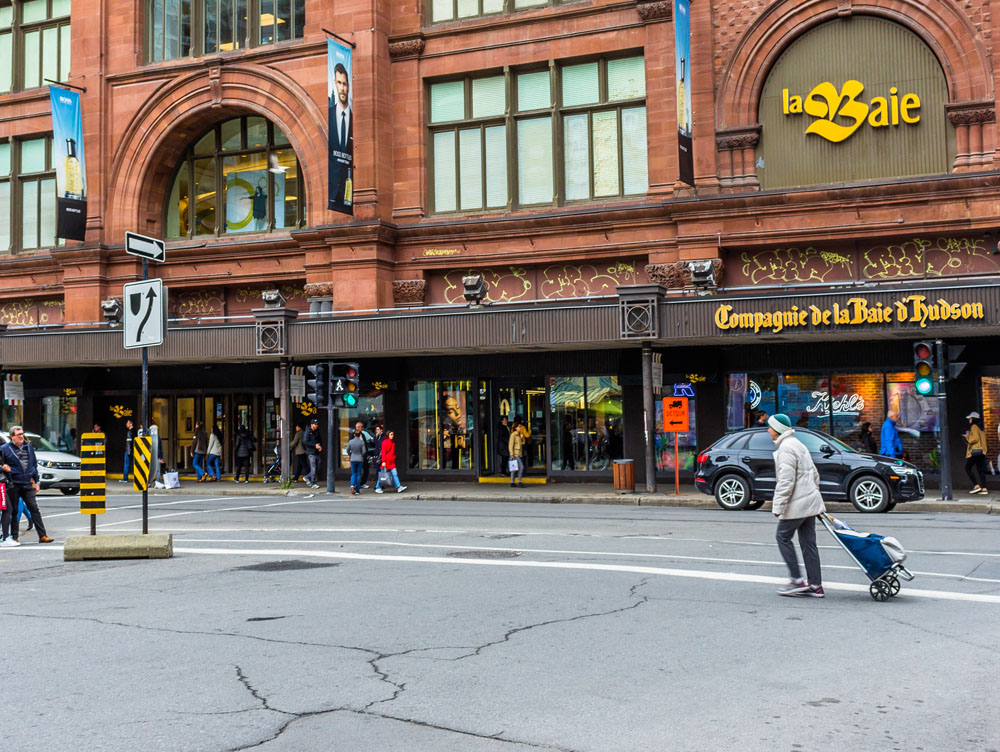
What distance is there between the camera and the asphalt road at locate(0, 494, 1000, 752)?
5.62 metres

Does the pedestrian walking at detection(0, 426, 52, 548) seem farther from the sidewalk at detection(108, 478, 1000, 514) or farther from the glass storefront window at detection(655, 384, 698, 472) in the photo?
the glass storefront window at detection(655, 384, 698, 472)

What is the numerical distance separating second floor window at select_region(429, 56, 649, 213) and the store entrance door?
17.1 feet

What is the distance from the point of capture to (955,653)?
736 centimetres

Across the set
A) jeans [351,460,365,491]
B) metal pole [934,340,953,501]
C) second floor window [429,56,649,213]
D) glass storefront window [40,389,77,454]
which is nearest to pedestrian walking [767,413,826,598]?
metal pole [934,340,953,501]

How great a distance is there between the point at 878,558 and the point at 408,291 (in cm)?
2200

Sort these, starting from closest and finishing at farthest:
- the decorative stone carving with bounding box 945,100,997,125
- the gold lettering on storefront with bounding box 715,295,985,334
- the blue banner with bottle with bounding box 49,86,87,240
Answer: the gold lettering on storefront with bounding box 715,295,985,334, the decorative stone carving with bounding box 945,100,997,125, the blue banner with bottle with bounding box 49,86,87,240

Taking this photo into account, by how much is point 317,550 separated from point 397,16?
2100 centimetres

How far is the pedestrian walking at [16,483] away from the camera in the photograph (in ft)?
50.0

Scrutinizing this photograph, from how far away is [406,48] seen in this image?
1195 inches

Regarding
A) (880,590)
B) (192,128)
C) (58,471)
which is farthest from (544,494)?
(192,128)

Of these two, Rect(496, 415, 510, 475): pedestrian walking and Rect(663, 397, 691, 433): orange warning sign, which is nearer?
Rect(663, 397, 691, 433): orange warning sign

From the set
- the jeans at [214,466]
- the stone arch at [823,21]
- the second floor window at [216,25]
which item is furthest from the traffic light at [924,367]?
the second floor window at [216,25]

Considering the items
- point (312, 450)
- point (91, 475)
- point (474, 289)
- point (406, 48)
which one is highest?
point (406, 48)

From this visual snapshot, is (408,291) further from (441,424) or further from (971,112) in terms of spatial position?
(971,112)
